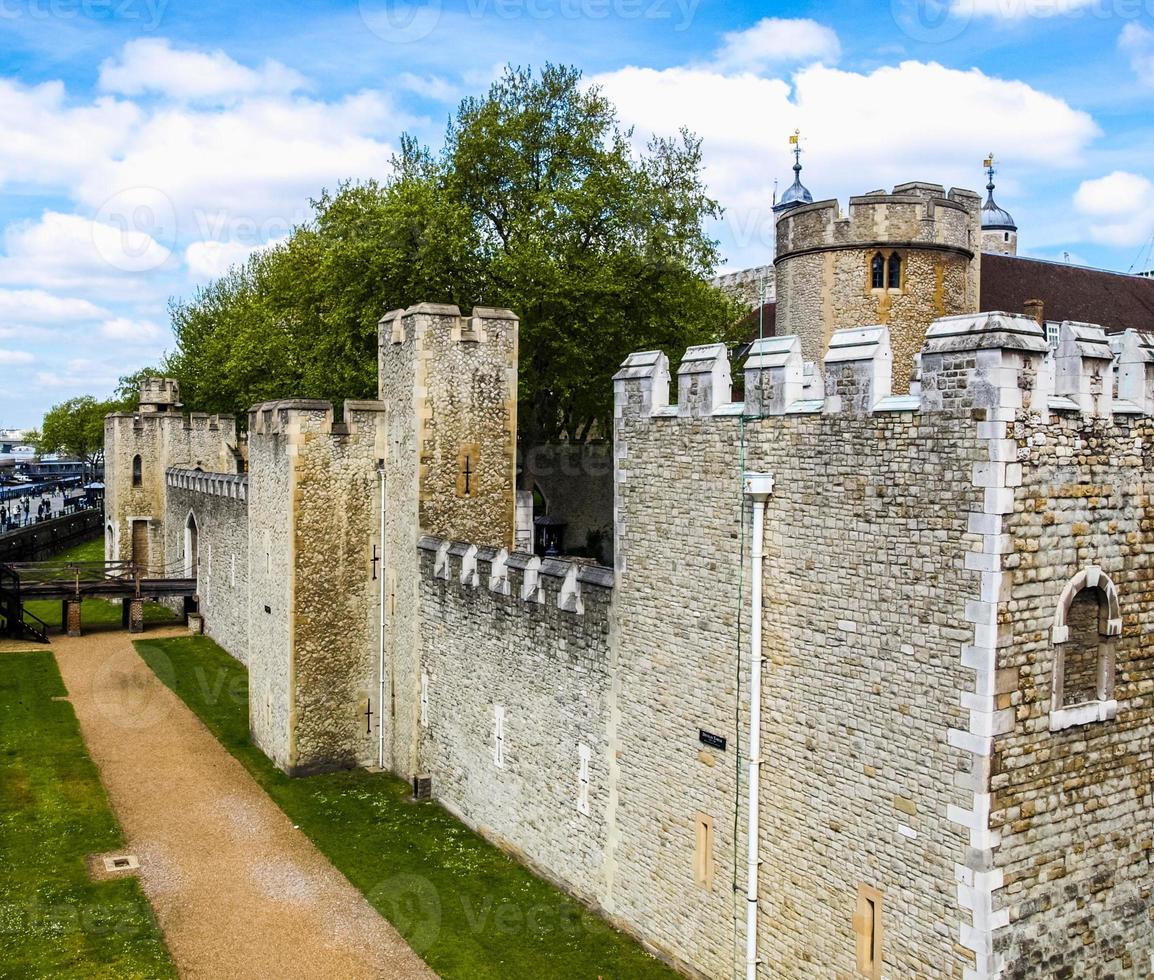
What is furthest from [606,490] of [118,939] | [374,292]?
[118,939]

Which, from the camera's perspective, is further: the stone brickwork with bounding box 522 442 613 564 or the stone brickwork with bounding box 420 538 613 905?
the stone brickwork with bounding box 522 442 613 564

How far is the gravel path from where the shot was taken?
1182 cm

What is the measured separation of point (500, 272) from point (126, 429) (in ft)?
51.1

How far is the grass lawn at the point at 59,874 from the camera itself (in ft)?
38.3

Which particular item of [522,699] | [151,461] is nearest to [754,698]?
[522,699]

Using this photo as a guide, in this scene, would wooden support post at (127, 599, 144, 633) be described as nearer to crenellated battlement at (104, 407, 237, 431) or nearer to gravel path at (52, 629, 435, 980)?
crenellated battlement at (104, 407, 237, 431)

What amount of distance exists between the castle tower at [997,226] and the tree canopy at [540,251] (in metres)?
25.5

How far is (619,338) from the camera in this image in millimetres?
27828

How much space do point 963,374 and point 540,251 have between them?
1943 centimetres

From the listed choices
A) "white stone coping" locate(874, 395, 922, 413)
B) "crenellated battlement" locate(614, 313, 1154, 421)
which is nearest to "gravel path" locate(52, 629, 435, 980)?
"crenellated battlement" locate(614, 313, 1154, 421)

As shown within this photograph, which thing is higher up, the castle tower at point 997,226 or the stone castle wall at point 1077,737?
the castle tower at point 997,226

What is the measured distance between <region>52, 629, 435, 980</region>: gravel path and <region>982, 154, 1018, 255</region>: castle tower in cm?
4404

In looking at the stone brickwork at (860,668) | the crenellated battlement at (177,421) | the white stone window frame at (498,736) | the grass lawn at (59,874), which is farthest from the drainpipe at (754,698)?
the crenellated battlement at (177,421)

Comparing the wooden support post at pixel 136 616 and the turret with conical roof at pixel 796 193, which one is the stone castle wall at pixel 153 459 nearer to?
the wooden support post at pixel 136 616
